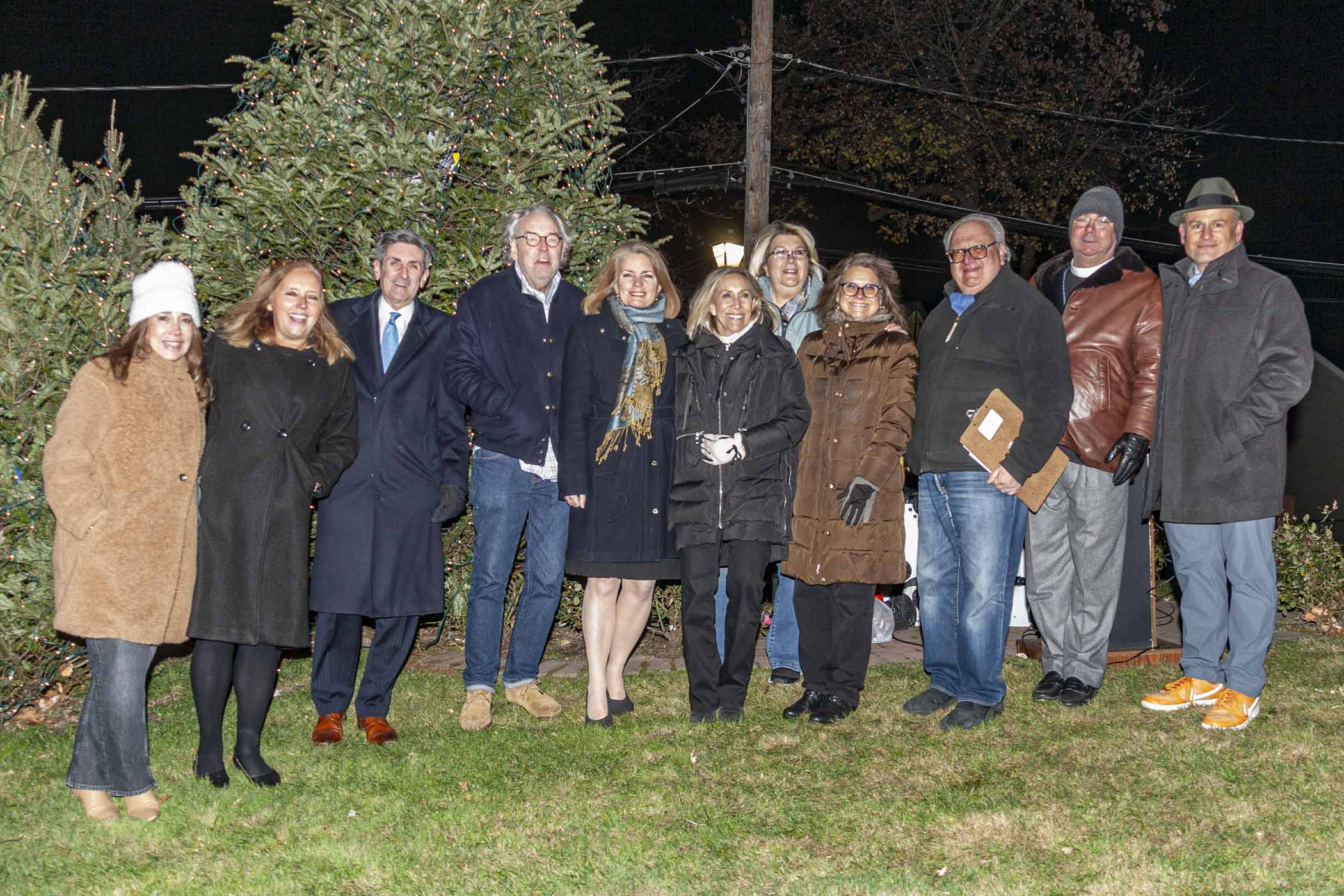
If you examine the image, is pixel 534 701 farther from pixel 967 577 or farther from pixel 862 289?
pixel 862 289

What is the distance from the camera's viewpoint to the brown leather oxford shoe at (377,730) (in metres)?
5.15

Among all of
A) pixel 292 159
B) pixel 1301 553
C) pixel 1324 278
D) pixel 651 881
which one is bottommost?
pixel 651 881

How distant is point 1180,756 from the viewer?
191 inches

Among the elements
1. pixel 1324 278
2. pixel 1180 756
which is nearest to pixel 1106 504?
pixel 1180 756

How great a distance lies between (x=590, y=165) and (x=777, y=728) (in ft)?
10.8

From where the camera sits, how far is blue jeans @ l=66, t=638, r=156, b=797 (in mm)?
4129

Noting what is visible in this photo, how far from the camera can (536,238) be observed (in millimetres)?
5367

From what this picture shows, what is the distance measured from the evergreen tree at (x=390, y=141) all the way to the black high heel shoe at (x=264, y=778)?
2623 mm

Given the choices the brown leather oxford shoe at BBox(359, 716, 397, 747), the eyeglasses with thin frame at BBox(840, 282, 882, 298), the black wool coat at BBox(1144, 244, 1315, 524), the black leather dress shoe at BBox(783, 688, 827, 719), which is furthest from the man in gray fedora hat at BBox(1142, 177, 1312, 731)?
the brown leather oxford shoe at BBox(359, 716, 397, 747)

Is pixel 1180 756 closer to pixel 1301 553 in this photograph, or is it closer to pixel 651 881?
pixel 651 881

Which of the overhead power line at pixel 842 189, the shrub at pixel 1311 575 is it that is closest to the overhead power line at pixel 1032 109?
the overhead power line at pixel 842 189

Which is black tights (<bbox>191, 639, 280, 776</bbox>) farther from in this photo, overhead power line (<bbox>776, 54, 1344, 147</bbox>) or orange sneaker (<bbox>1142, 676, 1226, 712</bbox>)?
overhead power line (<bbox>776, 54, 1344, 147</bbox>)

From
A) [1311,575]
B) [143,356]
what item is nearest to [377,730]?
[143,356]

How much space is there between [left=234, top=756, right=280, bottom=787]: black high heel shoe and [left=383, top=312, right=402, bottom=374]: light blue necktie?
70.6 inches
